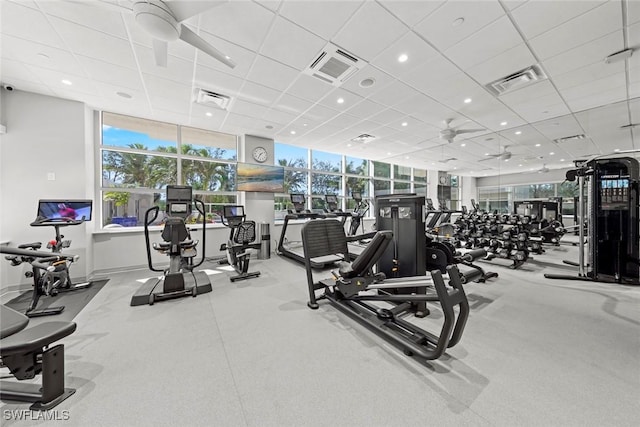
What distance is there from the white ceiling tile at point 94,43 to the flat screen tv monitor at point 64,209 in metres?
2.35

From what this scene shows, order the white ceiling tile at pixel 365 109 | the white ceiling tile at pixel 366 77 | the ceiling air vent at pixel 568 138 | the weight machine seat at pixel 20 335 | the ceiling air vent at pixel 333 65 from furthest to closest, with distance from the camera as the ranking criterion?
1. the ceiling air vent at pixel 568 138
2. the white ceiling tile at pixel 365 109
3. the white ceiling tile at pixel 366 77
4. the ceiling air vent at pixel 333 65
5. the weight machine seat at pixel 20 335

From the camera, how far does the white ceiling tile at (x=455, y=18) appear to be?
2412 millimetres

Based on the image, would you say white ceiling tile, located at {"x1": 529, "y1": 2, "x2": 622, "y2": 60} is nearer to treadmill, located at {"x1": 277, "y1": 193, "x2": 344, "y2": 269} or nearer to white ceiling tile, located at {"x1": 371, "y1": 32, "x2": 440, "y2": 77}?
white ceiling tile, located at {"x1": 371, "y1": 32, "x2": 440, "y2": 77}

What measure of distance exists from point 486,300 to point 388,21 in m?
3.92

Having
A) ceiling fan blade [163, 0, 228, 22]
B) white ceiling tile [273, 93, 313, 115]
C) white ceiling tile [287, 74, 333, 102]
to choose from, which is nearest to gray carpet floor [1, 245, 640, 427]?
ceiling fan blade [163, 0, 228, 22]

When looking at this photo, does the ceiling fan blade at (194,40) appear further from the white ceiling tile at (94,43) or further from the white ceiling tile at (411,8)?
the white ceiling tile at (411,8)

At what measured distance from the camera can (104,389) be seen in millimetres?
1716

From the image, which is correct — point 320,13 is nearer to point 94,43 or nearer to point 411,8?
point 411,8

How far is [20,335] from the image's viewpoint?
1439 mm

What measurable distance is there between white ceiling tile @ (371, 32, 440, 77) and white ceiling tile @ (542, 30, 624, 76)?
1.83 m

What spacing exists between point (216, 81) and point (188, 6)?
1752 mm

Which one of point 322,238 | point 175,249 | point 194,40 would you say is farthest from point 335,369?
point 194,40

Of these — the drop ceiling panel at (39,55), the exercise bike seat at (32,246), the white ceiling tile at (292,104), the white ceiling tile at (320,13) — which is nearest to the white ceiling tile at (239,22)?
the white ceiling tile at (320,13)

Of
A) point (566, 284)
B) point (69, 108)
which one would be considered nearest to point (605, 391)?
point (566, 284)
